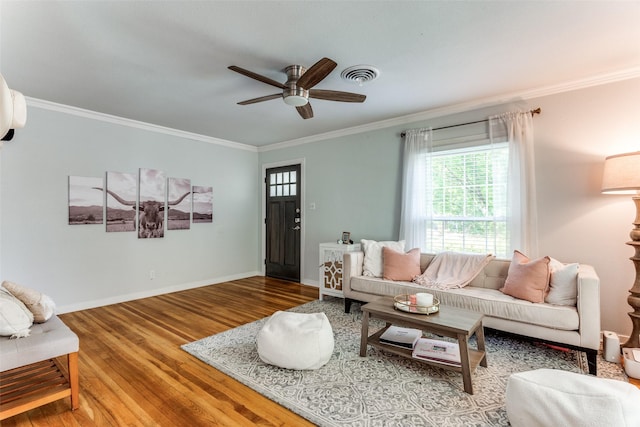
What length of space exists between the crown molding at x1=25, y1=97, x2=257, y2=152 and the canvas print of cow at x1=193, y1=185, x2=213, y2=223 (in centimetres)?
82

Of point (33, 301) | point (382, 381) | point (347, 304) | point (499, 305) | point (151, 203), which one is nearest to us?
point (33, 301)

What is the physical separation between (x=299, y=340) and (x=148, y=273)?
126 inches

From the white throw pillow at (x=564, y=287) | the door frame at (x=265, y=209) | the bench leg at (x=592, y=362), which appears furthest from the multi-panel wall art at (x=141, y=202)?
the bench leg at (x=592, y=362)

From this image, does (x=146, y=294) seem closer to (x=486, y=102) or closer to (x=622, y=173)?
(x=486, y=102)

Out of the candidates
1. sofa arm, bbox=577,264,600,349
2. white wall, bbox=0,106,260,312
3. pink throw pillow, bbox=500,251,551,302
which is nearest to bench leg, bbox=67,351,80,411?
white wall, bbox=0,106,260,312

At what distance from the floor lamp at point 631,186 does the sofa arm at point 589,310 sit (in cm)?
56

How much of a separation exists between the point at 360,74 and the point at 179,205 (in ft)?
11.4

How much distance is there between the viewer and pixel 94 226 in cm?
396

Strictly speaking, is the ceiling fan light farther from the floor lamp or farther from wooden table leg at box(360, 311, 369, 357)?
the floor lamp

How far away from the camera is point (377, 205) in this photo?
14.5ft

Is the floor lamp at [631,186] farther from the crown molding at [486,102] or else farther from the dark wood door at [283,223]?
the dark wood door at [283,223]

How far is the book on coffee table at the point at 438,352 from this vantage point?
87.6 inches

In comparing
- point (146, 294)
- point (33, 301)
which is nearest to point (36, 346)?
point (33, 301)

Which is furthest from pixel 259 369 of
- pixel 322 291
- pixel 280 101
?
pixel 280 101
